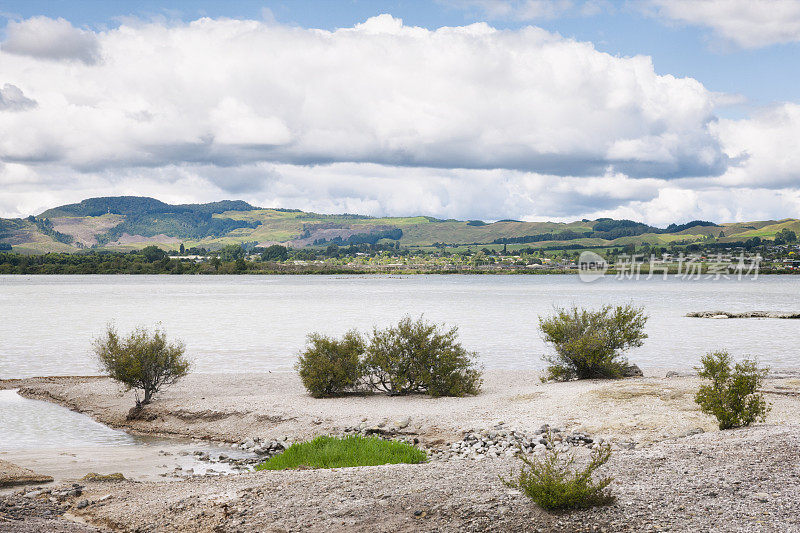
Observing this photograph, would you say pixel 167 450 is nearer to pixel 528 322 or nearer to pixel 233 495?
pixel 233 495

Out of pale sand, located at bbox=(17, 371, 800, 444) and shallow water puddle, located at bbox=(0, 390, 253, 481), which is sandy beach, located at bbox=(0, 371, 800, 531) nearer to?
pale sand, located at bbox=(17, 371, 800, 444)

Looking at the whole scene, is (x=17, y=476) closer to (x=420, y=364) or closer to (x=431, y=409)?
(x=431, y=409)

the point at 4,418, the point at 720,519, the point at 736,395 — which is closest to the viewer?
the point at 720,519

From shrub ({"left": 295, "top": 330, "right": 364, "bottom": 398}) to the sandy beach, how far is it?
366cm

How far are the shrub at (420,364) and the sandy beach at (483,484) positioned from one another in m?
3.15

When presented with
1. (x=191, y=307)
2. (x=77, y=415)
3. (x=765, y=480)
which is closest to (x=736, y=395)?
(x=765, y=480)

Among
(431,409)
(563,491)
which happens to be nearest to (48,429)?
(431,409)

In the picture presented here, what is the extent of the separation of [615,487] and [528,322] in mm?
56800

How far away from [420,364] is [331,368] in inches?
134

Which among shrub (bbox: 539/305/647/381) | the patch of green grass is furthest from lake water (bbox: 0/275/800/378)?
the patch of green grass

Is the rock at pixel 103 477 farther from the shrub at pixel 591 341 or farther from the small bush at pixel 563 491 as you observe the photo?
the shrub at pixel 591 341

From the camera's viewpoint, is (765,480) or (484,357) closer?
(765,480)

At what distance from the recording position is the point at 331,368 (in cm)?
2500

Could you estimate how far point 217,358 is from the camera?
4053cm
